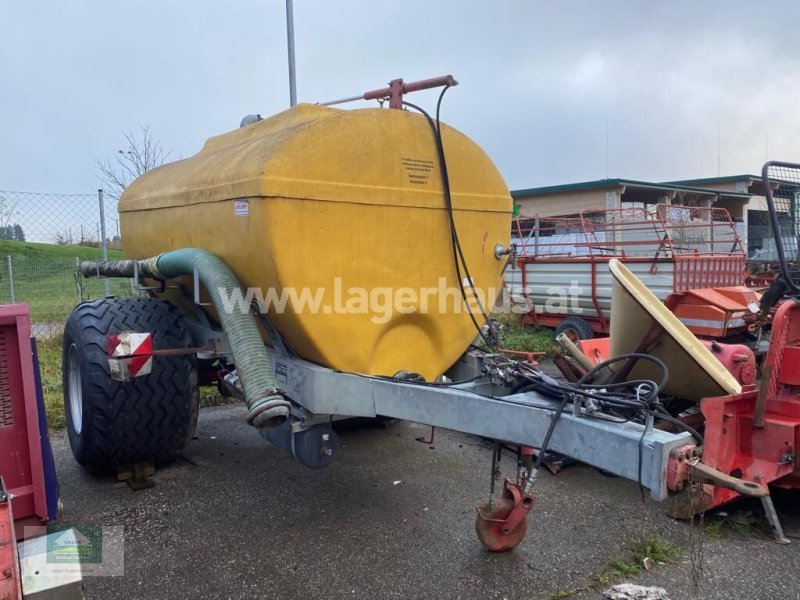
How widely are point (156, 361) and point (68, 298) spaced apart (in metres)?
5.84

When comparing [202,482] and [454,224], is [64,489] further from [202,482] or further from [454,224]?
[454,224]

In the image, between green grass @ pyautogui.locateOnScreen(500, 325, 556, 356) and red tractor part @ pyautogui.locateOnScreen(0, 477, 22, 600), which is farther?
green grass @ pyautogui.locateOnScreen(500, 325, 556, 356)

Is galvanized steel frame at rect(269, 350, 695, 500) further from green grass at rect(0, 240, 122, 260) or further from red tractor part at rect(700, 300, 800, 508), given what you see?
green grass at rect(0, 240, 122, 260)

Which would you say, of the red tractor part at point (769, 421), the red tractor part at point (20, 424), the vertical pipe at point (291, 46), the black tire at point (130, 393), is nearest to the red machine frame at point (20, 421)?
the red tractor part at point (20, 424)

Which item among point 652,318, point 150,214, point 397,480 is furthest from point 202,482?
point 652,318

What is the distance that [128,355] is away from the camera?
3281 millimetres

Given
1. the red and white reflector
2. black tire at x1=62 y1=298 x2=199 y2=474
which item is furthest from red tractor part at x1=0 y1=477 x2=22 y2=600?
black tire at x1=62 y1=298 x2=199 y2=474

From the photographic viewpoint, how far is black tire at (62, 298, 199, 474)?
376cm

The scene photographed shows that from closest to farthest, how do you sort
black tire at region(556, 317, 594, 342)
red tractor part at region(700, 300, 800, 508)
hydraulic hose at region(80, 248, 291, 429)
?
1. hydraulic hose at region(80, 248, 291, 429)
2. red tractor part at region(700, 300, 800, 508)
3. black tire at region(556, 317, 594, 342)

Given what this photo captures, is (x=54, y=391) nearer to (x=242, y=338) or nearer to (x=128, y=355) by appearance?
(x=128, y=355)

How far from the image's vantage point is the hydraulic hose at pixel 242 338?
2.68m

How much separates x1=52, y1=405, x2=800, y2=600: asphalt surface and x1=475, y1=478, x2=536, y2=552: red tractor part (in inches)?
3.2

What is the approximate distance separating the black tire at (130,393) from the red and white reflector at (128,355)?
44 cm

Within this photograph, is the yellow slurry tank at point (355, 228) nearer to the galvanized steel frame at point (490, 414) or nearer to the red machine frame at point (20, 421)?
the galvanized steel frame at point (490, 414)
